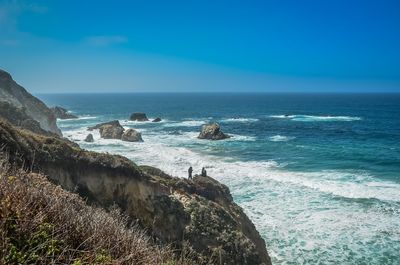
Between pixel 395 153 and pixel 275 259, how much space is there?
3719 cm

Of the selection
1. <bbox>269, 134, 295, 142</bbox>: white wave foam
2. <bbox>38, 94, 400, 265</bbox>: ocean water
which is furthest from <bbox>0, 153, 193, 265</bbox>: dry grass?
<bbox>269, 134, 295, 142</bbox>: white wave foam

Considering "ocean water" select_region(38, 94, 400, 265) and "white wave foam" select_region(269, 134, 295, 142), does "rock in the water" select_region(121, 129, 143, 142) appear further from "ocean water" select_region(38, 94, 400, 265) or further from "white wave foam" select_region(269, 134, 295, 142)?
"white wave foam" select_region(269, 134, 295, 142)

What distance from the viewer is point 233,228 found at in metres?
19.0

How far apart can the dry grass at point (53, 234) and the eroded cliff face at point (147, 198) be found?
31.4 ft

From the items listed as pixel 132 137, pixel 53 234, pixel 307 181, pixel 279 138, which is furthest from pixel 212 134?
pixel 53 234

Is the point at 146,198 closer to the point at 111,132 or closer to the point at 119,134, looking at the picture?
the point at 119,134

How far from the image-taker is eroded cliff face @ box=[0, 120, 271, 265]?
697 inches

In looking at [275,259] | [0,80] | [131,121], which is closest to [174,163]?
[275,259]

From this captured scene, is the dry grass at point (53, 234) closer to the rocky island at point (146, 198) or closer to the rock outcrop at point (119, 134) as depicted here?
the rocky island at point (146, 198)

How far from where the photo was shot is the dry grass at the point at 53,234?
6520 mm

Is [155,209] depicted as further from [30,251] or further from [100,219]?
[30,251]

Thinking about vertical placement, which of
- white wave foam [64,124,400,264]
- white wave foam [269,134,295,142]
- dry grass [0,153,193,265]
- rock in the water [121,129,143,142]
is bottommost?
white wave foam [64,124,400,264]

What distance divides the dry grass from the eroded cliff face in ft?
31.4

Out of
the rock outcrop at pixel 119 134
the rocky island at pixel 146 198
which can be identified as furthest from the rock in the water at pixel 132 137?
the rocky island at pixel 146 198
